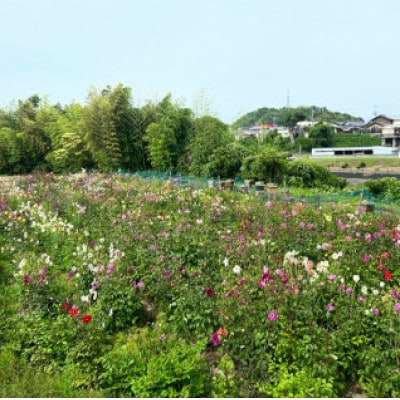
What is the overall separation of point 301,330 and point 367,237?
5.16 feet

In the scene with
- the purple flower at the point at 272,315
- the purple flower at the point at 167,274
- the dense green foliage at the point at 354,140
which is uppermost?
the dense green foliage at the point at 354,140

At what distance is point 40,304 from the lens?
12.8 ft

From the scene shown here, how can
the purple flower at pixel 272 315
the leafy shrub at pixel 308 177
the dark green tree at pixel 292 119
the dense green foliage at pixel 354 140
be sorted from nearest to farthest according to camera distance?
the purple flower at pixel 272 315 < the leafy shrub at pixel 308 177 < the dense green foliage at pixel 354 140 < the dark green tree at pixel 292 119

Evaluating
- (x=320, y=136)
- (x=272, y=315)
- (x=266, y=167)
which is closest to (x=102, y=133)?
(x=266, y=167)

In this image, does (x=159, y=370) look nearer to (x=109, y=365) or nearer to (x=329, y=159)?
(x=109, y=365)

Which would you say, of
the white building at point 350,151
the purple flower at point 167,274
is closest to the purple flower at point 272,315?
the purple flower at point 167,274

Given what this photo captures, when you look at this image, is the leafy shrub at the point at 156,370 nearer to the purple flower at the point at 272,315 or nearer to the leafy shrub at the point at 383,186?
the purple flower at the point at 272,315

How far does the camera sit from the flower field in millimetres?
2793

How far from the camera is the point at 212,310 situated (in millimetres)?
3318

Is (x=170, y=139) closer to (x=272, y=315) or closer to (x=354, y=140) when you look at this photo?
(x=272, y=315)

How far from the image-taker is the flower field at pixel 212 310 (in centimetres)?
279

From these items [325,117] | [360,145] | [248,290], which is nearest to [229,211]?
[248,290]

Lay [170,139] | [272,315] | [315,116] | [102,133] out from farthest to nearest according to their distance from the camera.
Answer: [315,116], [102,133], [170,139], [272,315]

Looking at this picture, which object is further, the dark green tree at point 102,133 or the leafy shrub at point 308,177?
the dark green tree at point 102,133
